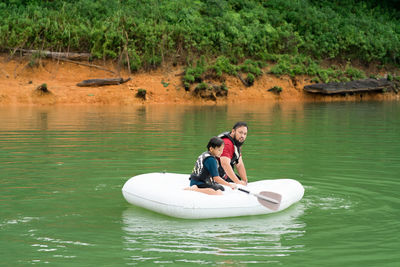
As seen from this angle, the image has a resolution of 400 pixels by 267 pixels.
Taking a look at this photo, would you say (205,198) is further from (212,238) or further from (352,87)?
(352,87)

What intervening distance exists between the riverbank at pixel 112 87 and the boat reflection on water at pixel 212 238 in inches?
761

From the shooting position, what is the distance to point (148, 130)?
54.0ft

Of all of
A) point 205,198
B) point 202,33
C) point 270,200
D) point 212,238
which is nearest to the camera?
point 212,238

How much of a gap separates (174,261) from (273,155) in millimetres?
6819

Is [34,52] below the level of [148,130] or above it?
above

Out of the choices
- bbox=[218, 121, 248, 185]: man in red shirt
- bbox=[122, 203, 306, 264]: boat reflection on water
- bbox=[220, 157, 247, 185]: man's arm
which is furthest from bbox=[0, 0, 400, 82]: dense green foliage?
bbox=[122, 203, 306, 264]: boat reflection on water

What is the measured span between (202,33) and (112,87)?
20.7ft

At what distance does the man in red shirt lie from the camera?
27.2 feet

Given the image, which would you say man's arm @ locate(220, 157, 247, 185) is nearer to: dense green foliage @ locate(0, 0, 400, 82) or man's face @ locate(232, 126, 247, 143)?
man's face @ locate(232, 126, 247, 143)

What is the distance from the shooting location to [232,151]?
27.8 feet

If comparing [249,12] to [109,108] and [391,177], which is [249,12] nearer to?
[109,108]

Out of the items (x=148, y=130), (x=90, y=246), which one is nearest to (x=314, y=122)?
(x=148, y=130)

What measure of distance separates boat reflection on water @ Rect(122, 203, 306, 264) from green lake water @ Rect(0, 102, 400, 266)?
0.04 ft

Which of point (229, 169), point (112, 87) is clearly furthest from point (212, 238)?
point (112, 87)
